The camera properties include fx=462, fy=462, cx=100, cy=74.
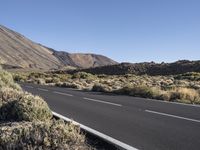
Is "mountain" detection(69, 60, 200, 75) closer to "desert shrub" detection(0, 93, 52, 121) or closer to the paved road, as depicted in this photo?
the paved road

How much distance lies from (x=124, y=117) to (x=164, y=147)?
511 cm

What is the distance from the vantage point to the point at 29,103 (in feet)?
36.1

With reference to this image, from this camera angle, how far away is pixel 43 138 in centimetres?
809

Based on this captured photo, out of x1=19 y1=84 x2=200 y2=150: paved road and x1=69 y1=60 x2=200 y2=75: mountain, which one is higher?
x1=69 y1=60 x2=200 y2=75: mountain

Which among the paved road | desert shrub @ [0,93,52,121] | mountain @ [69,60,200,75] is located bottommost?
the paved road

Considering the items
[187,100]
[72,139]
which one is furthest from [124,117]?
[187,100]

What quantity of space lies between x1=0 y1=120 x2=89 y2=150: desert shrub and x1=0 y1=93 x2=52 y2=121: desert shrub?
6.60 ft

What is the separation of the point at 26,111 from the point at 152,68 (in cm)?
10481

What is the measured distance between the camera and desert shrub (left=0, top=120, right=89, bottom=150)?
7.99m

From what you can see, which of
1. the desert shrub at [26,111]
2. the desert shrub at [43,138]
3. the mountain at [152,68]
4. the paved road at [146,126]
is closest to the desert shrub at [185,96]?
the paved road at [146,126]

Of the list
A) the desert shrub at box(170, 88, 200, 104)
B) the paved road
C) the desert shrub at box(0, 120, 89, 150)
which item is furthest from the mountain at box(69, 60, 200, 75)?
the desert shrub at box(0, 120, 89, 150)

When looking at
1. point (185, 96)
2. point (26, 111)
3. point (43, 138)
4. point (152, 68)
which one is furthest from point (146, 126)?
point (152, 68)

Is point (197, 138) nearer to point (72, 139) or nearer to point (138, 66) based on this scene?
point (72, 139)

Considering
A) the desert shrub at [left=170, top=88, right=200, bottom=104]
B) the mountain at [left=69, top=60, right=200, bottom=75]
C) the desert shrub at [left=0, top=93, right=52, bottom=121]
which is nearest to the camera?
the desert shrub at [left=0, top=93, right=52, bottom=121]
